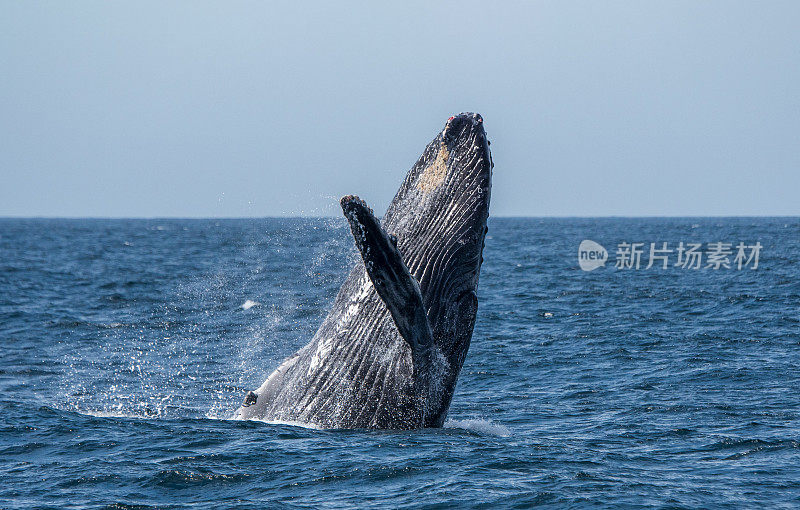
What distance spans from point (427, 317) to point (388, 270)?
126 centimetres

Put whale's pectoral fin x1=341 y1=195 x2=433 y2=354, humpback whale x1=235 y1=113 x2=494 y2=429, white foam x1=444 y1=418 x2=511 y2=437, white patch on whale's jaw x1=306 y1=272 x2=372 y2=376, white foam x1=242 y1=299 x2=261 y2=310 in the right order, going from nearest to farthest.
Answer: whale's pectoral fin x1=341 y1=195 x2=433 y2=354 → humpback whale x1=235 y1=113 x2=494 y2=429 → white patch on whale's jaw x1=306 y1=272 x2=372 y2=376 → white foam x1=444 y1=418 x2=511 y2=437 → white foam x1=242 y1=299 x2=261 y2=310

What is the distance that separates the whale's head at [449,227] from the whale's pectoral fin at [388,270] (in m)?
Answer: 0.93

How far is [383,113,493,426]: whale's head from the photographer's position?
9000 mm

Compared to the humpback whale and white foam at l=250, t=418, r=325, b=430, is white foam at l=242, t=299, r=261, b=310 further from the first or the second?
the humpback whale

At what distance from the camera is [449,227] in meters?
9.20

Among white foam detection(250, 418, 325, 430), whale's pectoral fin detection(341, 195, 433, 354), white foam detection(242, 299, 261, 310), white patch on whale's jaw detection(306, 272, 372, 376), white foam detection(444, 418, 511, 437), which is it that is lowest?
white foam detection(242, 299, 261, 310)

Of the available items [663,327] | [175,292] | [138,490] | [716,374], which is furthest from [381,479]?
[175,292]

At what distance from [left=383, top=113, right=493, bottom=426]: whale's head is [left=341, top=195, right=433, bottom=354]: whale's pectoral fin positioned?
934 mm

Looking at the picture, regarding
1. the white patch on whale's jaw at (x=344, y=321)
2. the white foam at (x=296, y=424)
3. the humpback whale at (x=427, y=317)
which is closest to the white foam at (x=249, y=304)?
the white foam at (x=296, y=424)

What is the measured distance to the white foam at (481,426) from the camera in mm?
10453

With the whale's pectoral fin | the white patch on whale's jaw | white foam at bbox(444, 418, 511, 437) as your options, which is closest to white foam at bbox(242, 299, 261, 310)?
white foam at bbox(444, 418, 511, 437)

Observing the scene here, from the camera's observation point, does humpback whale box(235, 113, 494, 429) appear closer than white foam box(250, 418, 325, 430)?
Yes

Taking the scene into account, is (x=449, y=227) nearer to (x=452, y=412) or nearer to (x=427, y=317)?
(x=427, y=317)

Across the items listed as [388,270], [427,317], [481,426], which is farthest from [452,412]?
[388,270]
